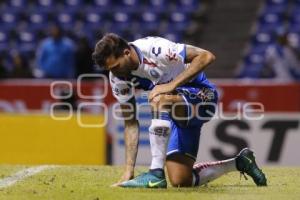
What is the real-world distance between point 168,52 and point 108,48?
0.57 meters

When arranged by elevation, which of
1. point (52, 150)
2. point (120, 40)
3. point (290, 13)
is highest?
point (120, 40)

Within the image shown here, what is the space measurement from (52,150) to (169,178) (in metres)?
6.20

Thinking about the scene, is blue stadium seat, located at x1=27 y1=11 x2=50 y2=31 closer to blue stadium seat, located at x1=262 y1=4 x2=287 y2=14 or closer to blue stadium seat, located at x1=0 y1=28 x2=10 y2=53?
blue stadium seat, located at x1=0 y1=28 x2=10 y2=53

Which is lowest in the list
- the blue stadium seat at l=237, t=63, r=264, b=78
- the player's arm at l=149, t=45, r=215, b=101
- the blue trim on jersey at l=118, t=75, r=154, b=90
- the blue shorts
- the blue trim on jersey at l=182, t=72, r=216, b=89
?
the blue stadium seat at l=237, t=63, r=264, b=78

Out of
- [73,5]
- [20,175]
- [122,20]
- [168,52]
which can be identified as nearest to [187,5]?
[122,20]

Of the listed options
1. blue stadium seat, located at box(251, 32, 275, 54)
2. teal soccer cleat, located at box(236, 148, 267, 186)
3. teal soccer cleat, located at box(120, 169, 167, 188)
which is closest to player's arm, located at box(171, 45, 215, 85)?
teal soccer cleat, located at box(120, 169, 167, 188)

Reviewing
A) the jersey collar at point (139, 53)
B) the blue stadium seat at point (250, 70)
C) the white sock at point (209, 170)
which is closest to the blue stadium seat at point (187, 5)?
the blue stadium seat at point (250, 70)

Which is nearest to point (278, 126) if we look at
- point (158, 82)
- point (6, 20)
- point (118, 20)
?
point (158, 82)

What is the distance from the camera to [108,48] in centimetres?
770

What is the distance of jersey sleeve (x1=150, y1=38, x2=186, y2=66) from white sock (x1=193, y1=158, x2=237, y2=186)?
1.24m

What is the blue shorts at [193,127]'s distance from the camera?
335 inches

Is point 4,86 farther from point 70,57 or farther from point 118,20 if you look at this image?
point 118,20

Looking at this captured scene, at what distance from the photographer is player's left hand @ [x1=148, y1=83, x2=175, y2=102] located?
7629mm

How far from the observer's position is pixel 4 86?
16.9m
